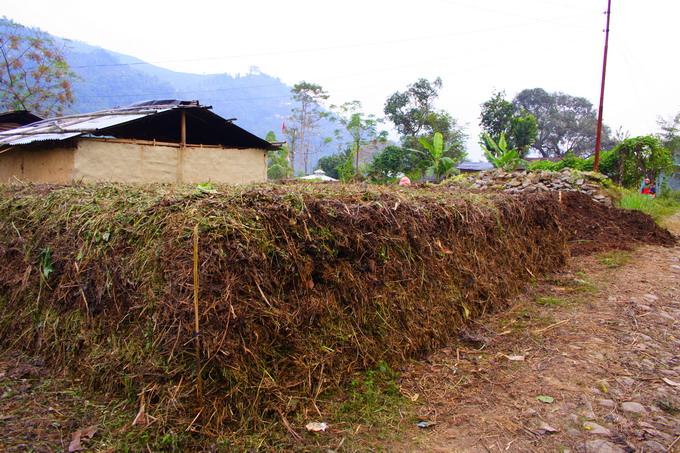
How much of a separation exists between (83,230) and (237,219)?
1524mm

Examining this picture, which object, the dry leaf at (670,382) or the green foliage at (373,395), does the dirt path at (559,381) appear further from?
the green foliage at (373,395)

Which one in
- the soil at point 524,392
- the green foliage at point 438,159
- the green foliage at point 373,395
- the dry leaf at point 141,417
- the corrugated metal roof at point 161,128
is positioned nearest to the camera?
the dry leaf at point 141,417

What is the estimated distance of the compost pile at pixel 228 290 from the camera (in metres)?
2.65

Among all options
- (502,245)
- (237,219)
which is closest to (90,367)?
(237,219)

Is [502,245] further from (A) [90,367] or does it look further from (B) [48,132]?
(B) [48,132]

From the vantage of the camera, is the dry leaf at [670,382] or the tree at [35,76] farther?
Answer: the tree at [35,76]

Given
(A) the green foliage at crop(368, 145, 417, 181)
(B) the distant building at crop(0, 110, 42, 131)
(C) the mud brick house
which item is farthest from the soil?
(A) the green foliage at crop(368, 145, 417, 181)

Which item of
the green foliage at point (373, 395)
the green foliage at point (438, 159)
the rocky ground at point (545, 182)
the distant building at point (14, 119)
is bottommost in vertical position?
the green foliage at point (373, 395)

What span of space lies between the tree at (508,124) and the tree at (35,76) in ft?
108

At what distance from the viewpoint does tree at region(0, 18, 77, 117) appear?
92.2 feet

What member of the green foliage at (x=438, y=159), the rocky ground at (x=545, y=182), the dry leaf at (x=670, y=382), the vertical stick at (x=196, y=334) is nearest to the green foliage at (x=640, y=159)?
the rocky ground at (x=545, y=182)

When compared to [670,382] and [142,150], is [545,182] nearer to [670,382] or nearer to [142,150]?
[670,382]

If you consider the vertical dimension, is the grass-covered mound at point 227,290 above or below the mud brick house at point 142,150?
below

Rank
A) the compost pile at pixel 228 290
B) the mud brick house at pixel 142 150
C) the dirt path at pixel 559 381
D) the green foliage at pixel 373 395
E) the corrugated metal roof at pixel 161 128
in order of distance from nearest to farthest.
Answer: the compost pile at pixel 228 290
the dirt path at pixel 559 381
the green foliage at pixel 373 395
the mud brick house at pixel 142 150
the corrugated metal roof at pixel 161 128
